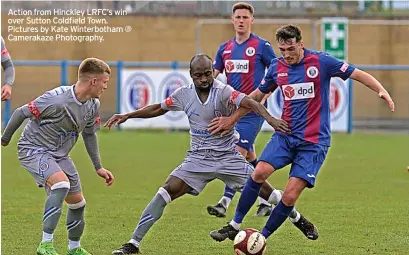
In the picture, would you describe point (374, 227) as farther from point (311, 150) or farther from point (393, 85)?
point (393, 85)

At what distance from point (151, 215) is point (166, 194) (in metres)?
0.23

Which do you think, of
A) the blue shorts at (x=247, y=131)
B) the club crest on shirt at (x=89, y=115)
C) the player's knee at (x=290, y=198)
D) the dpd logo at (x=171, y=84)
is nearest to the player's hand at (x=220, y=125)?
the player's knee at (x=290, y=198)

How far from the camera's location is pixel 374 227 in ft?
33.2

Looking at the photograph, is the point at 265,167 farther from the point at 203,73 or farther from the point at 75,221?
the point at 75,221

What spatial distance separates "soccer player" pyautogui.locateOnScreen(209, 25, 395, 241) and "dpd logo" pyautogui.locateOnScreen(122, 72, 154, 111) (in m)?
16.9

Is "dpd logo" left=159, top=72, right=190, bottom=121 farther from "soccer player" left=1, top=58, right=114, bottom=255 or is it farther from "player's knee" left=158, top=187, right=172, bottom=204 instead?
"soccer player" left=1, top=58, right=114, bottom=255

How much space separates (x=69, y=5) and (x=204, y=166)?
21718 mm

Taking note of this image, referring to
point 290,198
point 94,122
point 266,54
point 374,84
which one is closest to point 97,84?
point 94,122

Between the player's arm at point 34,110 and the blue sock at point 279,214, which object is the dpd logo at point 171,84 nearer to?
the blue sock at point 279,214

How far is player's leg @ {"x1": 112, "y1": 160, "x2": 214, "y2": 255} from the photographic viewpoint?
8539mm

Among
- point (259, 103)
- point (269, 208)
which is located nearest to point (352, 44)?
point (269, 208)

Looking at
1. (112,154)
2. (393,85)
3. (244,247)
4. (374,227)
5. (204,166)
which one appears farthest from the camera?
(393,85)

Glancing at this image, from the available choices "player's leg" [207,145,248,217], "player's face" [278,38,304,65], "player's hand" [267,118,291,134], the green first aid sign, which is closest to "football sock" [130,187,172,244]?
"player's hand" [267,118,291,134]

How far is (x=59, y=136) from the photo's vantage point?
821cm
